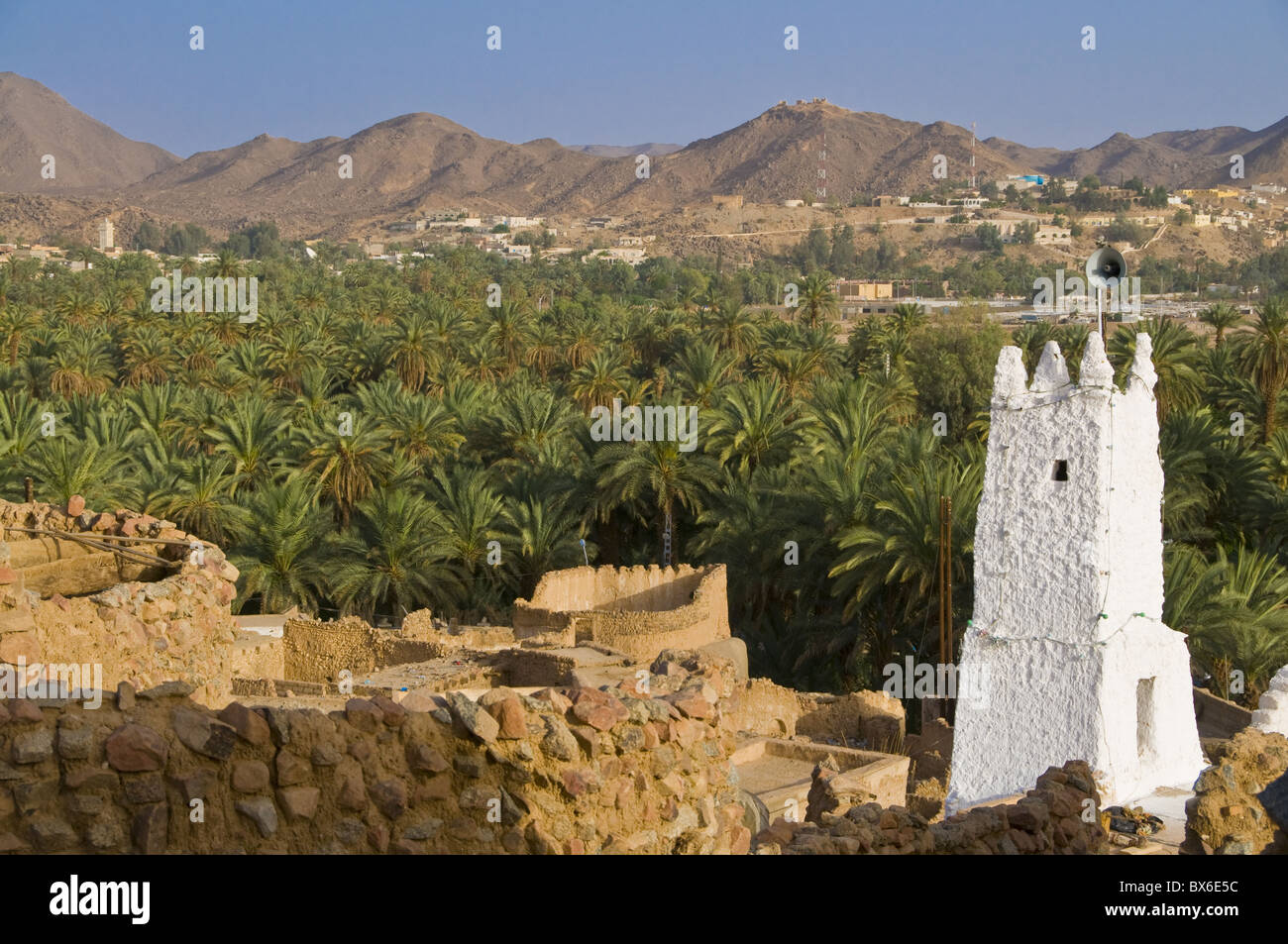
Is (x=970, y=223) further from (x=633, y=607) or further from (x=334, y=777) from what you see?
(x=334, y=777)

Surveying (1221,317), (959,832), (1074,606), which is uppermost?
(1221,317)

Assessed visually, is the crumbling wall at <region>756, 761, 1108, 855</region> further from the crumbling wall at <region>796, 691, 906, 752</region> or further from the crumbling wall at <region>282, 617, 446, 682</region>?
the crumbling wall at <region>282, 617, 446, 682</region>

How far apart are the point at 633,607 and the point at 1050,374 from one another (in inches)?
395

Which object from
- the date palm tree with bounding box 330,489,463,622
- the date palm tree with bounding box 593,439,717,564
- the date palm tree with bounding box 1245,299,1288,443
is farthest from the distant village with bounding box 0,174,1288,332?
the date palm tree with bounding box 330,489,463,622

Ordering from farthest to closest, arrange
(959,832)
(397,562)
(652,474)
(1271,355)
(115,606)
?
(1271,355) → (652,474) → (397,562) → (115,606) → (959,832)

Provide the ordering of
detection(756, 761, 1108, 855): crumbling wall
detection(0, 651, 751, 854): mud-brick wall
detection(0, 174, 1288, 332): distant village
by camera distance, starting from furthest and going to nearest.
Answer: detection(0, 174, 1288, 332): distant village → detection(756, 761, 1108, 855): crumbling wall → detection(0, 651, 751, 854): mud-brick wall

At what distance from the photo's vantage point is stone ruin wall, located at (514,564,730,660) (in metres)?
21.7

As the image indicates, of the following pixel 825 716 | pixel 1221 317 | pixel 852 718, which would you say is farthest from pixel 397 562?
pixel 1221 317

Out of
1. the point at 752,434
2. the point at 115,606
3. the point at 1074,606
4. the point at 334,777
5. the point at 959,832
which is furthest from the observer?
the point at 752,434

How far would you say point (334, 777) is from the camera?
20.0 feet

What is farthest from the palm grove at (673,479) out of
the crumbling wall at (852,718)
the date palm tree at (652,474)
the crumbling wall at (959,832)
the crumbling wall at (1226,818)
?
the crumbling wall at (959,832)

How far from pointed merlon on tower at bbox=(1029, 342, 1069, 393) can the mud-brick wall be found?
1111cm

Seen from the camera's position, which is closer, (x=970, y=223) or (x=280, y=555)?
(x=280, y=555)

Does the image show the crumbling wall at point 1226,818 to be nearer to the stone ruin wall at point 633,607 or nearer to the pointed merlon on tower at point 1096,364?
the pointed merlon on tower at point 1096,364
